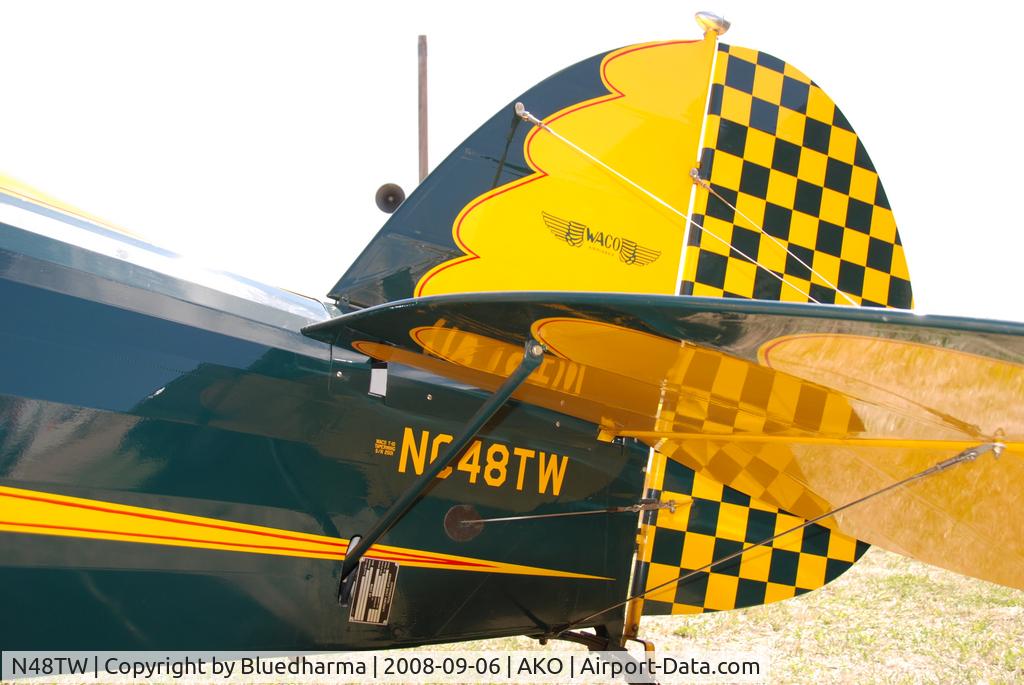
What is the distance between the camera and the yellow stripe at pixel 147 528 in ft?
8.63

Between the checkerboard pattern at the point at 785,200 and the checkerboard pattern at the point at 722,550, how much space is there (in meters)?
0.94

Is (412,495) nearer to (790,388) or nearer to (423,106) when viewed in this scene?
(790,388)

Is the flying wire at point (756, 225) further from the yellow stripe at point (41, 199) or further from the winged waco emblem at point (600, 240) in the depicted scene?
the yellow stripe at point (41, 199)

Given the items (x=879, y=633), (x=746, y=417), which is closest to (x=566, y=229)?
(x=746, y=417)

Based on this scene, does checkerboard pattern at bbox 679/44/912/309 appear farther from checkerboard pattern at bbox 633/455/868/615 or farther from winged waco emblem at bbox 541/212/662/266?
checkerboard pattern at bbox 633/455/868/615

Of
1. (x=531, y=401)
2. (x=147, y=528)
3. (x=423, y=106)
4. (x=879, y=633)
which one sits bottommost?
(x=879, y=633)

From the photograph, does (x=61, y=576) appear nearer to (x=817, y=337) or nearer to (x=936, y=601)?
(x=817, y=337)

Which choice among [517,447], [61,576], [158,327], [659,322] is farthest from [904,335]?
[61,576]

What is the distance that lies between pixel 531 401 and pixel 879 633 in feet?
14.0

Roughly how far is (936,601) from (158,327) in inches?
259

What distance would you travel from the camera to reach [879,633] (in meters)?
6.43

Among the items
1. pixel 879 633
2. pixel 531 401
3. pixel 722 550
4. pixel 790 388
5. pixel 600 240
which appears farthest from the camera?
pixel 879 633

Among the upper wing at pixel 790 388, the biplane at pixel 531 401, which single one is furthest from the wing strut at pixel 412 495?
the upper wing at pixel 790 388

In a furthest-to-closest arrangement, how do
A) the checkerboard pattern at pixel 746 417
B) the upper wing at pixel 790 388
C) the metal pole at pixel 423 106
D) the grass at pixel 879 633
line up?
1. the metal pole at pixel 423 106
2. the grass at pixel 879 633
3. the checkerboard pattern at pixel 746 417
4. the upper wing at pixel 790 388
